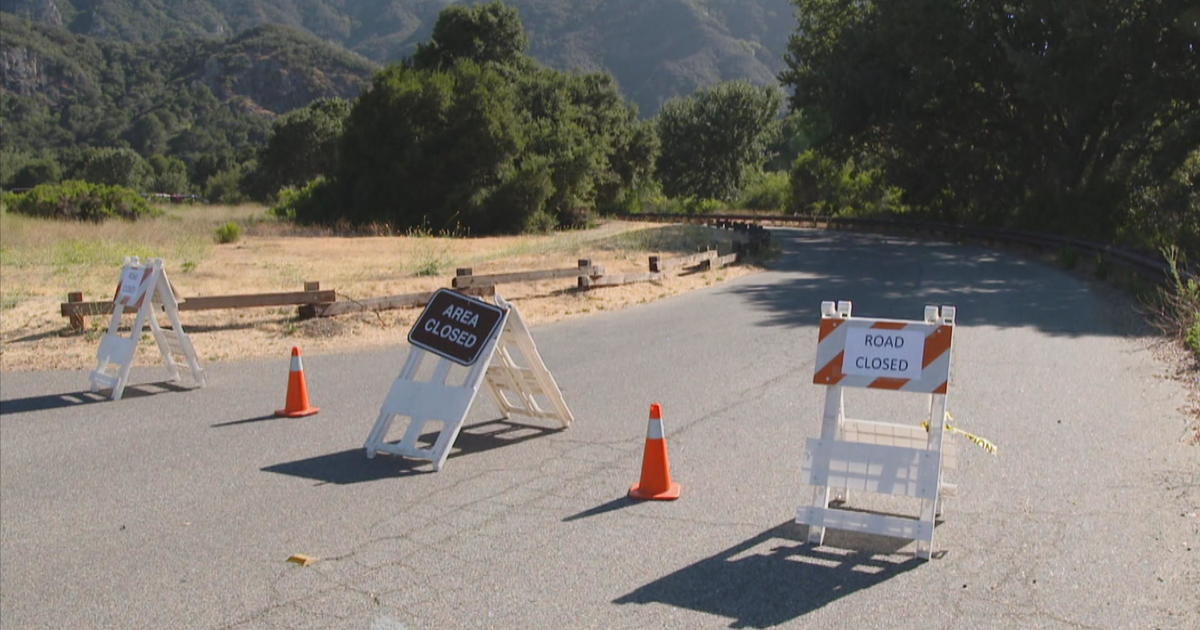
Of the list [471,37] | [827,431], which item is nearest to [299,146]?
[471,37]

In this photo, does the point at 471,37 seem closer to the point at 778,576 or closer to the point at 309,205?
the point at 309,205

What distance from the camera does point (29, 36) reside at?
135m

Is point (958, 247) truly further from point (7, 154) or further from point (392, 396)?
point (7, 154)

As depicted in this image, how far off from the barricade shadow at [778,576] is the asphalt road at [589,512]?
2cm

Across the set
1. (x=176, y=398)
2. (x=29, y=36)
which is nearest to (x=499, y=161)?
(x=176, y=398)

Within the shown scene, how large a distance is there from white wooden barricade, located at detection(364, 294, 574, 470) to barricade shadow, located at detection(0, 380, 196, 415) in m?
3.93

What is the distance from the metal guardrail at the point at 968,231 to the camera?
770 inches

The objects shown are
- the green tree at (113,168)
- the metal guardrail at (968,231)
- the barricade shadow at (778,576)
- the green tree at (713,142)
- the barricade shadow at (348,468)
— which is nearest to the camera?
the barricade shadow at (778,576)

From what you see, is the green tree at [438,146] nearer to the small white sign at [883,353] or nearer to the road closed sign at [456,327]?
the road closed sign at [456,327]

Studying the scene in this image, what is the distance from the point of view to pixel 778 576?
5.50 metres

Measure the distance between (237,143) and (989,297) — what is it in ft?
387

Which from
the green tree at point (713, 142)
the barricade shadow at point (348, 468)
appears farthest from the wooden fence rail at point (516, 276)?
the green tree at point (713, 142)

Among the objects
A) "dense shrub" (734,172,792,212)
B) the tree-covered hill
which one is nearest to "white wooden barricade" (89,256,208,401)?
"dense shrub" (734,172,792,212)

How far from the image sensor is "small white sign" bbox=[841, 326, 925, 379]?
19.6ft
